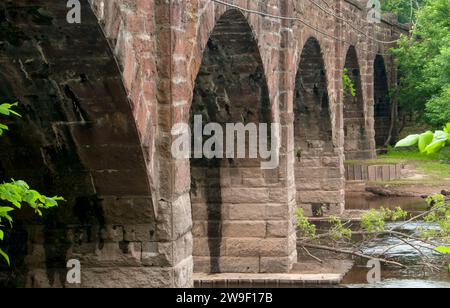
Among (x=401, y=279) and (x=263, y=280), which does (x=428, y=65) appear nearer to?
(x=401, y=279)

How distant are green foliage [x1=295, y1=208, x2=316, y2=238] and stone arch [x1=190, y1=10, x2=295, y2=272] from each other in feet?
7.11

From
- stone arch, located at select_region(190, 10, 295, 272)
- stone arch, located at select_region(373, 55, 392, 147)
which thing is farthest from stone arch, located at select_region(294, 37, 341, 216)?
stone arch, located at select_region(373, 55, 392, 147)

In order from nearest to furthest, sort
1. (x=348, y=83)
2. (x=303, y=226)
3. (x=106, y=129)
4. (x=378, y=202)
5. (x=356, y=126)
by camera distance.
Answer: (x=106, y=129), (x=303, y=226), (x=378, y=202), (x=348, y=83), (x=356, y=126)

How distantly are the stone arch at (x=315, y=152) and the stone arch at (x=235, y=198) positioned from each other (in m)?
7.36

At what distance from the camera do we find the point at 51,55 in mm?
9711

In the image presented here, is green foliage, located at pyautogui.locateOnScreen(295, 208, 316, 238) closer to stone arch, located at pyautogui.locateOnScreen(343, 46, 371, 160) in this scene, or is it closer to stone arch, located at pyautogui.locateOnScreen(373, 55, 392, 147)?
stone arch, located at pyautogui.locateOnScreen(343, 46, 371, 160)

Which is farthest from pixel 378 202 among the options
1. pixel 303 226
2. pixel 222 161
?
pixel 222 161

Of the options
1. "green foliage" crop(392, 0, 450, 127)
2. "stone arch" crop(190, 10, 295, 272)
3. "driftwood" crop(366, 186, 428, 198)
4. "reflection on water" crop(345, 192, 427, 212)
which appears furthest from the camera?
"green foliage" crop(392, 0, 450, 127)

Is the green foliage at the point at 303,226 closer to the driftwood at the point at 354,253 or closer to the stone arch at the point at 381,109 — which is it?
the driftwood at the point at 354,253

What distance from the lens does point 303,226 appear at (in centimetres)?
1988

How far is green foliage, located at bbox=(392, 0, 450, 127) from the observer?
32.2 m

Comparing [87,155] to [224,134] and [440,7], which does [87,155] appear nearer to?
[224,134]

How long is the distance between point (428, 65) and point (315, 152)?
1149 centimetres
